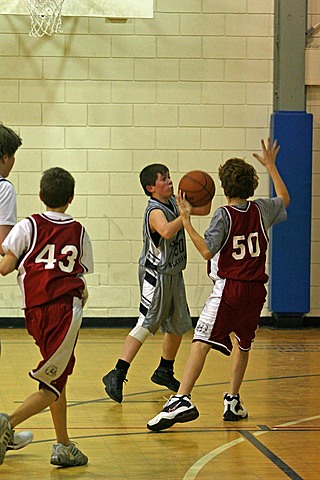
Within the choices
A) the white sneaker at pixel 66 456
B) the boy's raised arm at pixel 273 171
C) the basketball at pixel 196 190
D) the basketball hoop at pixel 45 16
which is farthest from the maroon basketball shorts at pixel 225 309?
the basketball hoop at pixel 45 16

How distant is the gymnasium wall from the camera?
970cm

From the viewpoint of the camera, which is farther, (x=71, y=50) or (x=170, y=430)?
(x=71, y=50)

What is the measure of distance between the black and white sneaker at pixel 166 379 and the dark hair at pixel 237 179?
159 cm

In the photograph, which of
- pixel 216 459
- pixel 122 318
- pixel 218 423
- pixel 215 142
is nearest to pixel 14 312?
pixel 122 318

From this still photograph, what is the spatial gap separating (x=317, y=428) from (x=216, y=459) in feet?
3.15

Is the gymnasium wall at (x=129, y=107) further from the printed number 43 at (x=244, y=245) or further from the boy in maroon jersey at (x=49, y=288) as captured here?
the boy in maroon jersey at (x=49, y=288)

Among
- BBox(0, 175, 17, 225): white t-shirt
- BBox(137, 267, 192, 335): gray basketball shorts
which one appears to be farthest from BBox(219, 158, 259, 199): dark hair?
BBox(0, 175, 17, 225): white t-shirt

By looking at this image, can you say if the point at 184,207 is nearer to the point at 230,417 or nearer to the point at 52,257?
the point at 52,257

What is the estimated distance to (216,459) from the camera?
4773 millimetres

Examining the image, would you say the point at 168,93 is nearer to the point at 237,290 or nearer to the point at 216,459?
the point at 237,290

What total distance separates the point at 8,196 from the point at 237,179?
4.89ft

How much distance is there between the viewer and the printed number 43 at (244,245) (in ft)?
17.8

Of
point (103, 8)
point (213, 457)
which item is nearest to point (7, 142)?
point (213, 457)

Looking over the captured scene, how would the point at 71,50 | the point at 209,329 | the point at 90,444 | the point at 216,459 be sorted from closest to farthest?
the point at 216,459, the point at 90,444, the point at 209,329, the point at 71,50
